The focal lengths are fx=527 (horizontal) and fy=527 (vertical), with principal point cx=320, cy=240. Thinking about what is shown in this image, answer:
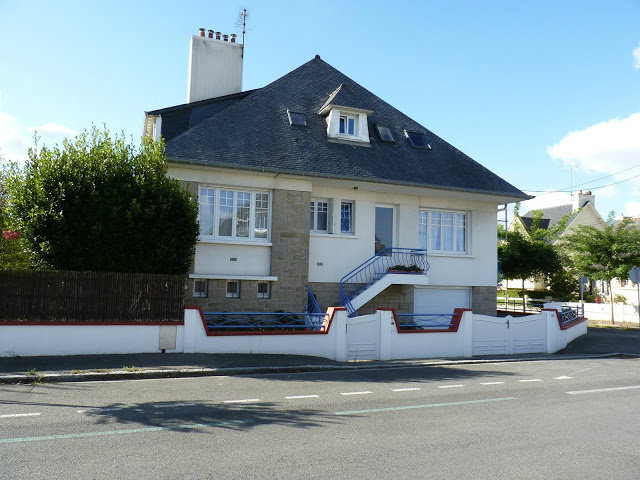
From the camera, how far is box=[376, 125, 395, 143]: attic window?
1923 cm

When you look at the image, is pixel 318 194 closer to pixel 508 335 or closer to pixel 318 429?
pixel 508 335

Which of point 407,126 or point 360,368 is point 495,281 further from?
point 360,368

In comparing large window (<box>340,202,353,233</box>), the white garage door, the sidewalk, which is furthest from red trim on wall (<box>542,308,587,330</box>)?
large window (<box>340,202,353,233</box>)

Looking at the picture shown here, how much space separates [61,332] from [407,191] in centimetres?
1151

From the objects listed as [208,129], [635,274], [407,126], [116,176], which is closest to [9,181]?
[116,176]

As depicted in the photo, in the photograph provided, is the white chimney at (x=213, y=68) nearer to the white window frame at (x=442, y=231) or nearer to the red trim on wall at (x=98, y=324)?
the white window frame at (x=442, y=231)

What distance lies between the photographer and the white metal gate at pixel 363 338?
1305cm

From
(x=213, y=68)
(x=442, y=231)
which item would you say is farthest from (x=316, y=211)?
(x=213, y=68)

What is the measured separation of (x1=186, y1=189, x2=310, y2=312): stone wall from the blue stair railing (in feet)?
5.09

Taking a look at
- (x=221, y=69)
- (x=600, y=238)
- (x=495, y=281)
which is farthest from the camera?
(x=600, y=238)

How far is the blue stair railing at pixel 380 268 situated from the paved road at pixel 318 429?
680 cm

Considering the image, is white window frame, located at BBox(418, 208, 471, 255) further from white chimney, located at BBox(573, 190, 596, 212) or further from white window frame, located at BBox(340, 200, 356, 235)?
white chimney, located at BBox(573, 190, 596, 212)

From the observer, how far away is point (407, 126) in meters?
20.8

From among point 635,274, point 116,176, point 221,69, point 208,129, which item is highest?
point 221,69
